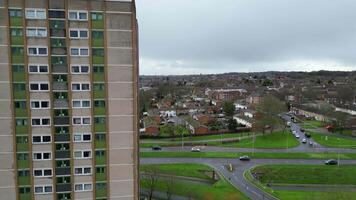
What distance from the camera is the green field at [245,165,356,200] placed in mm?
38031

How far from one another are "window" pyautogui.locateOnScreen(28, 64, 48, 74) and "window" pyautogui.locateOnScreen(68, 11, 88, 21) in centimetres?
373

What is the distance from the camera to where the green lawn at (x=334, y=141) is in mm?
61237

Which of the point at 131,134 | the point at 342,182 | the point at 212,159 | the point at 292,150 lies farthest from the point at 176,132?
the point at 131,134

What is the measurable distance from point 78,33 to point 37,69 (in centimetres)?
362

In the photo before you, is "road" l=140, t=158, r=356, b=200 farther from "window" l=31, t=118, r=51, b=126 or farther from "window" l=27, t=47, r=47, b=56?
"window" l=27, t=47, r=47, b=56

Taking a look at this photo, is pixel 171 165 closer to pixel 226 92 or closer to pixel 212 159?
pixel 212 159

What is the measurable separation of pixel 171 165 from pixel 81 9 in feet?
106

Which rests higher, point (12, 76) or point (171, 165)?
point (12, 76)

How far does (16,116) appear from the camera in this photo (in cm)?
2152

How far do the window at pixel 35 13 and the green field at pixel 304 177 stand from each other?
31.0 metres

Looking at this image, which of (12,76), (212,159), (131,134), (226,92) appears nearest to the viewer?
(12,76)

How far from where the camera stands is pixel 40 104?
2173cm

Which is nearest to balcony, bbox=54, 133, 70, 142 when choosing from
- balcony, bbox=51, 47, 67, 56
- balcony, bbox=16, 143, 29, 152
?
balcony, bbox=16, 143, 29, 152

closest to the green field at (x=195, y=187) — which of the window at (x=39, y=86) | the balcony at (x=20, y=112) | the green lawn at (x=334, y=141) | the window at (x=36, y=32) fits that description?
the balcony at (x=20, y=112)
